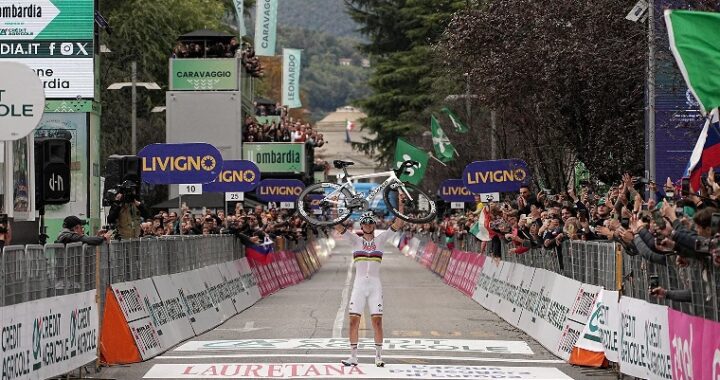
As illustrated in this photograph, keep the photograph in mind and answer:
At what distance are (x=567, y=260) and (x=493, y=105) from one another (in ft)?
45.4

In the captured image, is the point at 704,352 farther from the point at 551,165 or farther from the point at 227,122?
the point at 227,122

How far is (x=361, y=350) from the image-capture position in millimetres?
20109

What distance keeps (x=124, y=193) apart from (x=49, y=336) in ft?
27.1

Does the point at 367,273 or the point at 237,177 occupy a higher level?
the point at 237,177

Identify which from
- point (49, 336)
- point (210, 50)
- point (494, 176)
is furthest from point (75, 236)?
point (210, 50)

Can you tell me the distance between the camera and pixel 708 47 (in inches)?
518

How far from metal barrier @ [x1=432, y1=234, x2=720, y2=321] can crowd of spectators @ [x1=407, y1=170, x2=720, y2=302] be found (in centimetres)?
8

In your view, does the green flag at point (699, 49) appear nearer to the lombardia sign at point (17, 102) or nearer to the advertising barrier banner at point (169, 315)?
the lombardia sign at point (17, 102)

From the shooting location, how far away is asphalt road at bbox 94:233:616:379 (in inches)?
672

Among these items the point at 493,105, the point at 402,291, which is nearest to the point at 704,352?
the point at 493,105

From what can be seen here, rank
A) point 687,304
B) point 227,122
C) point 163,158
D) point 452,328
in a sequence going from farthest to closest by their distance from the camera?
point 227,122 → point 163,158 → point 452,328 → point 687,304

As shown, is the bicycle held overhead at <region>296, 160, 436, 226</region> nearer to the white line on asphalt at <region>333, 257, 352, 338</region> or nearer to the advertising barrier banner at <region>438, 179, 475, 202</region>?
the white line on asphalt at <region>333, 257, 352, 338</region>

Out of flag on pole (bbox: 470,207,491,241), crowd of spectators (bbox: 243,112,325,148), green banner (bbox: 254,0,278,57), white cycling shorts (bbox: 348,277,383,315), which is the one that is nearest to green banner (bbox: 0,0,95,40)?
flag on pole (bbox: 470,207,491,241)

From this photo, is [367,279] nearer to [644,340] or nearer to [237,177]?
[644,340]
